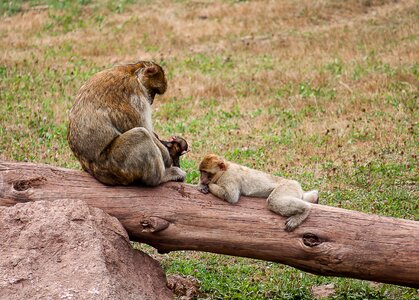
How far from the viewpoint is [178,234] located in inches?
340

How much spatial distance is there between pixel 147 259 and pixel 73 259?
1.12 meters

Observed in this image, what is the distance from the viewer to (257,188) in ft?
29.3

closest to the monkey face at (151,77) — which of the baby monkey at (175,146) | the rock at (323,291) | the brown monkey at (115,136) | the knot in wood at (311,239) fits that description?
the brown monkey at (115,136)

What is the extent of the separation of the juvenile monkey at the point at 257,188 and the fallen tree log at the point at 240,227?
0.31 feet

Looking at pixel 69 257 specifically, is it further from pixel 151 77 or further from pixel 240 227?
pixel 151 77

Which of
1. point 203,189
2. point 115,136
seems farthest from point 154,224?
point 115,136

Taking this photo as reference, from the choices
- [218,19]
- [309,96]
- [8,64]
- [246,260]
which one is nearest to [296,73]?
[309,96]

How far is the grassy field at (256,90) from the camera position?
12.1m

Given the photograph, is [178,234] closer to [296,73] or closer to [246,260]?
[246,260]

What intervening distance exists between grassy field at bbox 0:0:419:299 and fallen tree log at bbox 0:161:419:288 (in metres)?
1.33

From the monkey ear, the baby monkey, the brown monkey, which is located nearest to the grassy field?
the baby monkey

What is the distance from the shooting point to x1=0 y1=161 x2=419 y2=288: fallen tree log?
834cm

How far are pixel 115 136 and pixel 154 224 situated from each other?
1.11 metres

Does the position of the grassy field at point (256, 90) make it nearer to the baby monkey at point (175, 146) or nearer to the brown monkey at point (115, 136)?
the baby monkey at point (175, 146)
